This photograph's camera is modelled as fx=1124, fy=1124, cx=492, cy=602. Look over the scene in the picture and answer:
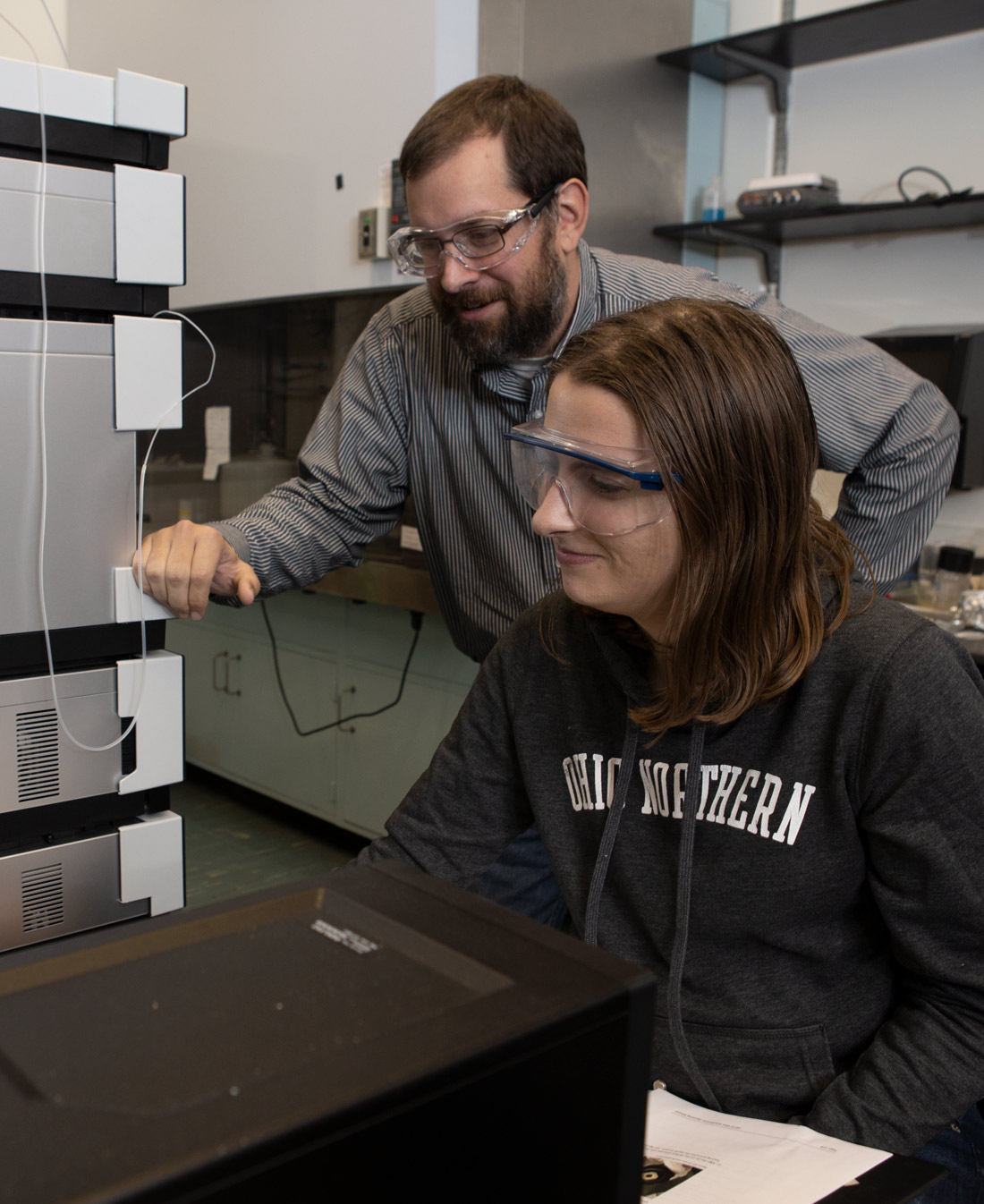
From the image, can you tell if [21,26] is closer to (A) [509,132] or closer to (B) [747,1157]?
(A) [509,132]

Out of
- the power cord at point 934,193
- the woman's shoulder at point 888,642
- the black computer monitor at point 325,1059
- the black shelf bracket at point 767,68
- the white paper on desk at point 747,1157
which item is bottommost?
the white paper on desk at point 747,1157

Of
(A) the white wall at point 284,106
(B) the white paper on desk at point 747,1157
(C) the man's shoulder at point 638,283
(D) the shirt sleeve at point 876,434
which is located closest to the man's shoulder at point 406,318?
(C) the man's shoulder at point 638,283

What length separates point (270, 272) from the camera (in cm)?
301

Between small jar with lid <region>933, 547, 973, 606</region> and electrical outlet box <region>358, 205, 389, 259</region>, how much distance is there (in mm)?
1445

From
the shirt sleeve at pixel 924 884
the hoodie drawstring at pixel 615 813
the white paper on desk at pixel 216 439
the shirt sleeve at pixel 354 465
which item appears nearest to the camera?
the shirt sleeve at pixel 924 884

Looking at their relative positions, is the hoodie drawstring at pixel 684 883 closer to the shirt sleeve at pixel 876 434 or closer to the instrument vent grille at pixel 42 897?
the instrument vent grille at pixel 42 897

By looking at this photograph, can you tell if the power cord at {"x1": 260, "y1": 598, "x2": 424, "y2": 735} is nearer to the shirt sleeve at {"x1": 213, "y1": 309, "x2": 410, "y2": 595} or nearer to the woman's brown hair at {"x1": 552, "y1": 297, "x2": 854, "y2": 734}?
the shirt sleeve at {"x1": 213, "y1": 309, "x2": 410, "y2": 595}

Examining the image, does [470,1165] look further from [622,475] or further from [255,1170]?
[622,475]

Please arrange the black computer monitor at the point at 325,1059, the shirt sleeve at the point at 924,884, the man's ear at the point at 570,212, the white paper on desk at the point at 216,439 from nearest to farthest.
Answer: the black computer monitor at the point at 325,1059 → the shirt sleeve at the point at 924,884 → the man's ear at the point at 570,212 → the white paper on desk at the point at 216,439

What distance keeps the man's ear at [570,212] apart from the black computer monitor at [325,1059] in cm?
121

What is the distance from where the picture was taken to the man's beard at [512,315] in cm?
154

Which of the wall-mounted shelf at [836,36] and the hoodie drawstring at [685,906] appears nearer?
the hoodie drawstring at [685,906]

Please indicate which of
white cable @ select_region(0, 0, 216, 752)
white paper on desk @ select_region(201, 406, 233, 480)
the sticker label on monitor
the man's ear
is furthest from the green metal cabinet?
the sticker label on monitor

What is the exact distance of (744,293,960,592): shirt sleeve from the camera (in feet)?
5.48
